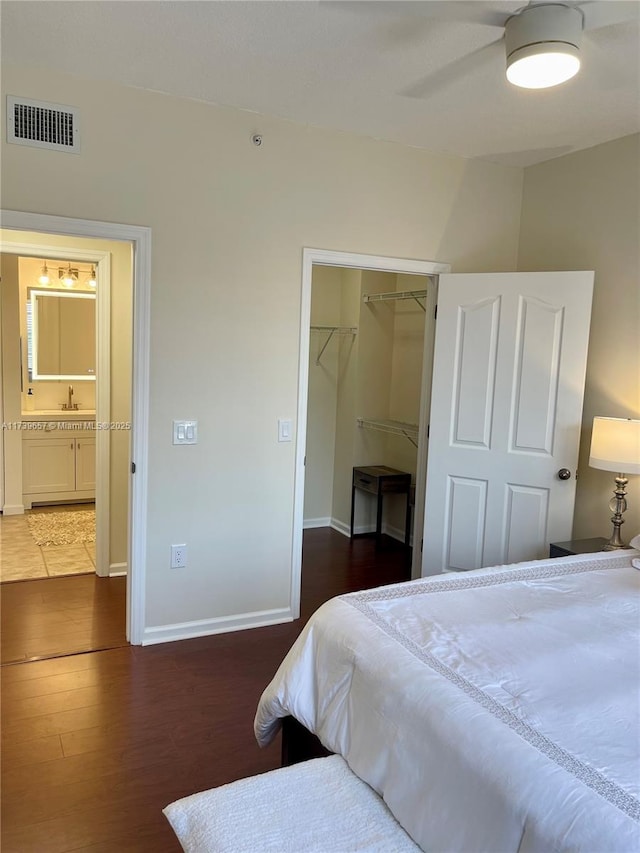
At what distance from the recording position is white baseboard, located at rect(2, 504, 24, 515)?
18.9ft

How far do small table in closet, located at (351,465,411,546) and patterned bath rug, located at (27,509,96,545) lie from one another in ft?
7.23

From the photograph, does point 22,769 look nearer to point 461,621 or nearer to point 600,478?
point 461,621

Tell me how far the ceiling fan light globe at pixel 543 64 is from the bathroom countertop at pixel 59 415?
16.2ft

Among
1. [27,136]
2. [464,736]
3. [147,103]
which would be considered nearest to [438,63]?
[147,103]

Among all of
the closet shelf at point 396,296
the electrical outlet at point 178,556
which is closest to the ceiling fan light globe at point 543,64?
the closet shelf at point 396,296

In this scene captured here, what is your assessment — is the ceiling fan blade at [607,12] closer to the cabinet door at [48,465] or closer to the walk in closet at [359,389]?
the walk in closet at [359,389]

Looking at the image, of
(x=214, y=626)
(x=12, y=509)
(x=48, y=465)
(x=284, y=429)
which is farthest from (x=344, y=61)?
(x=12, y=509)

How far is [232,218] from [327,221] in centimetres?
54

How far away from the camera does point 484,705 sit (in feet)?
4.72

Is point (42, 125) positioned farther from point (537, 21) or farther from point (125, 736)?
point (125, 736)

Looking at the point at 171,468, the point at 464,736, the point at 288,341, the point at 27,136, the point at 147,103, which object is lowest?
the point at 464,736

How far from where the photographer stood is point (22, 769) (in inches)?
88.7

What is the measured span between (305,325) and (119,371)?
140 cm

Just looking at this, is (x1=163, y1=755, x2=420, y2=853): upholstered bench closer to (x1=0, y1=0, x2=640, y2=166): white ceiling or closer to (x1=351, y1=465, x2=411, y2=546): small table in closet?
(x1=0, y1=0, x2=640, y2=166): white ceiling
